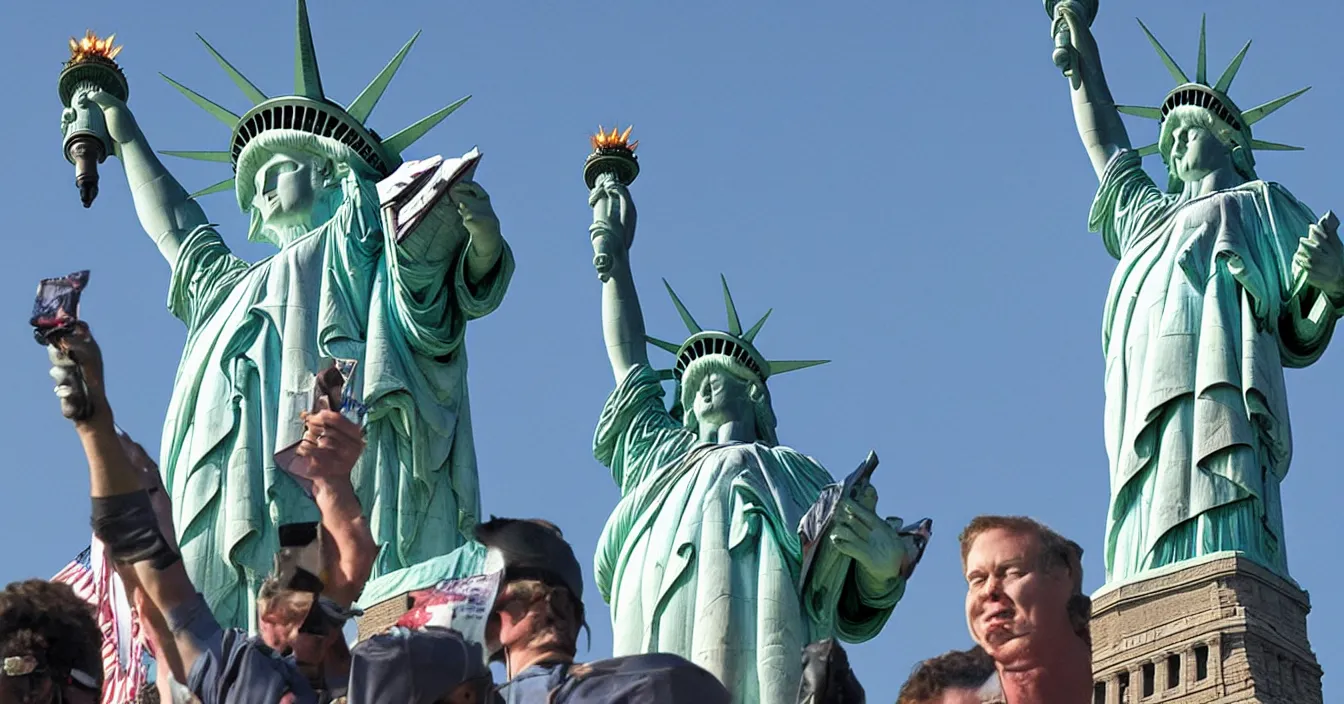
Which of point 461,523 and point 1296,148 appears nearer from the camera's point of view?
point 461,523

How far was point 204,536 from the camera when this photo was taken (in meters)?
13.6

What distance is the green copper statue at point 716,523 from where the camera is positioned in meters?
13.5

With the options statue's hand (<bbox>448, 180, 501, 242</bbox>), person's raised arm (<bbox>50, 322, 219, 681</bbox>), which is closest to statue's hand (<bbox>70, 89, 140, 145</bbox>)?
statue's hand (<bbox>448, 180, 501, 242</bbox>)

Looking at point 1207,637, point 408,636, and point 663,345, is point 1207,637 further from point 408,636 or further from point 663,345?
point 408,636

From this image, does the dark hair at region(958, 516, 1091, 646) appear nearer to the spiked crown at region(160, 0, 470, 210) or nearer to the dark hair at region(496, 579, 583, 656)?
the dark hair at region(496, 579, 583, 656)

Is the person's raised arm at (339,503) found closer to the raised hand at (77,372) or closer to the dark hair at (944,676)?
the raised hand at (77,372)

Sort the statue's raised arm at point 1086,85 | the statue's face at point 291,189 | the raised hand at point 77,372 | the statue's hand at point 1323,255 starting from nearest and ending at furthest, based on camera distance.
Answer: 1. the raised hand at point 77,372
2. the statue's face at point 291,189
3. the statue's hand at point 1323,255
4. the statue's raised arm at point 1086,85

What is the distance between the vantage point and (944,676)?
5.64 metres

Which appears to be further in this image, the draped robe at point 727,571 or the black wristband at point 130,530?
the draped robe at point 727,571

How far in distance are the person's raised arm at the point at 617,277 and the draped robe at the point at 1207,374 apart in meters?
2.70

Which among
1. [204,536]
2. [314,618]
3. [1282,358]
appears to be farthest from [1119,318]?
[314,618]

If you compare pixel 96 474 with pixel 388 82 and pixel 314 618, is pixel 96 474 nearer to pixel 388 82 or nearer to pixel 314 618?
pixel 314 618

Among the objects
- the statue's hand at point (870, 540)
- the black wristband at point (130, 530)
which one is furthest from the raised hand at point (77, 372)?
the statue's hand at point (870, 540)

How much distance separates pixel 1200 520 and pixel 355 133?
4.93m
